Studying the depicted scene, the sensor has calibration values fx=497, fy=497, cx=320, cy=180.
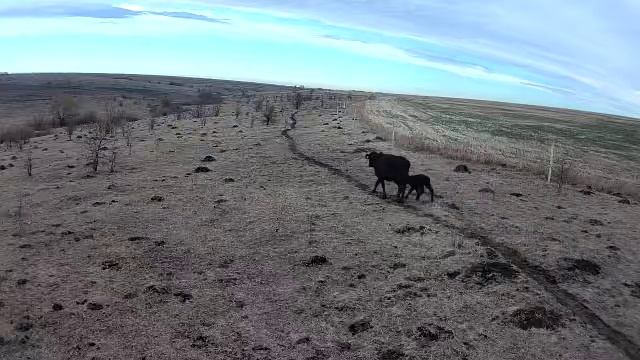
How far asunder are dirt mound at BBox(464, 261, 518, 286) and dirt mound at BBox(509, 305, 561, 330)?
1637 millimetres

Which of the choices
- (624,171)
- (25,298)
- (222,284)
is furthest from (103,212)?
(624,171)

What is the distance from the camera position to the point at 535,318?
37.4 ft

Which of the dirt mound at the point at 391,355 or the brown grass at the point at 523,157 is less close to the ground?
the brown grass at the point at 523,157

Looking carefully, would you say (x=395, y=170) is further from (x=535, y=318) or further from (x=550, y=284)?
(x=535, y=318)

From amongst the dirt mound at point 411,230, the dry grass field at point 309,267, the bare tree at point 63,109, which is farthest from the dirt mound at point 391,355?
the bare tree at point 63,109

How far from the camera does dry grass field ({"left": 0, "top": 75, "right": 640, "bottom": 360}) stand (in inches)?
429

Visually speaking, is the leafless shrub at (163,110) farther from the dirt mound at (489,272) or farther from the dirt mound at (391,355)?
the dirt mound at (391,355)

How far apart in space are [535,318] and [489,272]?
2445 mm

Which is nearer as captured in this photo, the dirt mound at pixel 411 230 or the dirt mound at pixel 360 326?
the dirt mound at pixel 360 326

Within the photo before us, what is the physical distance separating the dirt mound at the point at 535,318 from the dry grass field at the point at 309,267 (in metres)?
0.05

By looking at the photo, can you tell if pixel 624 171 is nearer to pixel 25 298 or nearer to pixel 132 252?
pixel 132 252

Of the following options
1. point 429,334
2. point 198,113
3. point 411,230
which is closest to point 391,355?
point 429,334

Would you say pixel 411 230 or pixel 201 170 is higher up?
pixel 201 170

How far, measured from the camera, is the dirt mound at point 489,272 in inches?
530
